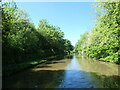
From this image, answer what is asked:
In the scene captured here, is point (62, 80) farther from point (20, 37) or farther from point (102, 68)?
point (20, 37)

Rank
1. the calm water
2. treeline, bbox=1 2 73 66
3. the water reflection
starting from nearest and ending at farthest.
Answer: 1. the calm water
2. the water reflection
3. treeline, bbox=1 2 73 66

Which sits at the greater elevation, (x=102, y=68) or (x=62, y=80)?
(x=62, y=80)

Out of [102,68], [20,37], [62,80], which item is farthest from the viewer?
[20,37]

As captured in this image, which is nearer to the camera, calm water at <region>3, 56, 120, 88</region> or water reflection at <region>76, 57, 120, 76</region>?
calm water at <region>3, 56, 120, 88</region>

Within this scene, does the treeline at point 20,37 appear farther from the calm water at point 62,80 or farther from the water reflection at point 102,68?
the water reflection at point 102,68

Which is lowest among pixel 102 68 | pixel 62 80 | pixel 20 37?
pixel 102 68

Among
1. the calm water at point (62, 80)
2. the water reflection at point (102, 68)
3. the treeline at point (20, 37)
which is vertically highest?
the treeline at point (20, 37)

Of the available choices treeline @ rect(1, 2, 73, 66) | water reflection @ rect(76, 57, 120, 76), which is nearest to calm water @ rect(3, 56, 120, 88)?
water reflection @ rect(76, 57, 120, 76)

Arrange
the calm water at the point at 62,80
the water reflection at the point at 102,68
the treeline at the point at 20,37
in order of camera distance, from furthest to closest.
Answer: the treeline at the point at 20,37 → the water reflection at the point at 102,68 → the calm water at the point at 62,80

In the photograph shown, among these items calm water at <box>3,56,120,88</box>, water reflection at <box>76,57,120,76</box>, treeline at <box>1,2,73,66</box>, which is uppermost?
Answer: treeline at <box>1,2,73,66</box>

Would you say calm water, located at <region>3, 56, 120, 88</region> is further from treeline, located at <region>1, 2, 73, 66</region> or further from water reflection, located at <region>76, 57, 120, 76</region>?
treeline, located at <region>1, 2, 73, 66</region>

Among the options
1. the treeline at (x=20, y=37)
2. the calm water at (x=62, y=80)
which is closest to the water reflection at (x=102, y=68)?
the calm water at (x=62, y=80)

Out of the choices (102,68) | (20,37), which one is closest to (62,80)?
(102,68)

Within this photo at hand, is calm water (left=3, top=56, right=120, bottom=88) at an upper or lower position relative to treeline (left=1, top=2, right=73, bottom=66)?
lower
